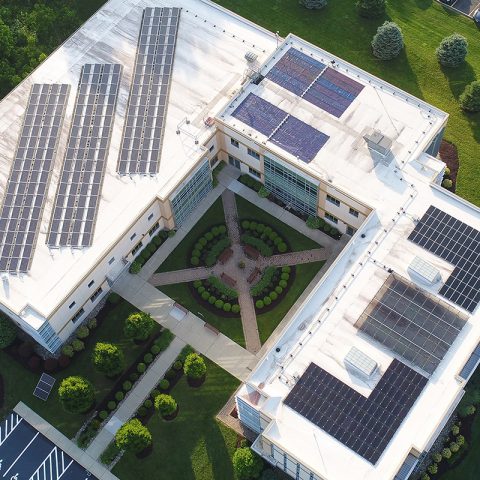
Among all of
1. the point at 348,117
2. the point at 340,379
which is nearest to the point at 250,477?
the point at 340,379

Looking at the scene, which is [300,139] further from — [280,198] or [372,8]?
[372,8]

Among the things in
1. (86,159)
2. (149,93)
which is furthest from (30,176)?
(149,93)

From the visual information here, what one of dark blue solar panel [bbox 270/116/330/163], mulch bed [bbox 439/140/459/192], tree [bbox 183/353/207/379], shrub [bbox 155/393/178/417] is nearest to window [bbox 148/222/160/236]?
tree [bbox 183/353/207/379]

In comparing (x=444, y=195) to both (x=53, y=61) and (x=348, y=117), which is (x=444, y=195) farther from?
(x=53, y=61)

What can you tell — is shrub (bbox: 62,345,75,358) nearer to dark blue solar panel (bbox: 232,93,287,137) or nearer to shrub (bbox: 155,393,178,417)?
shrub (bbox: 155,393,178,417)

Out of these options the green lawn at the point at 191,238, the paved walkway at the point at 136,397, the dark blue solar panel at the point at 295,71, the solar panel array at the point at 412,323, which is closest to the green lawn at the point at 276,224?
the green lawn at the point at 191,238

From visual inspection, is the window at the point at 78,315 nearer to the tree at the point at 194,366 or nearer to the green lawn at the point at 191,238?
the green lawn at the point at 191,238
